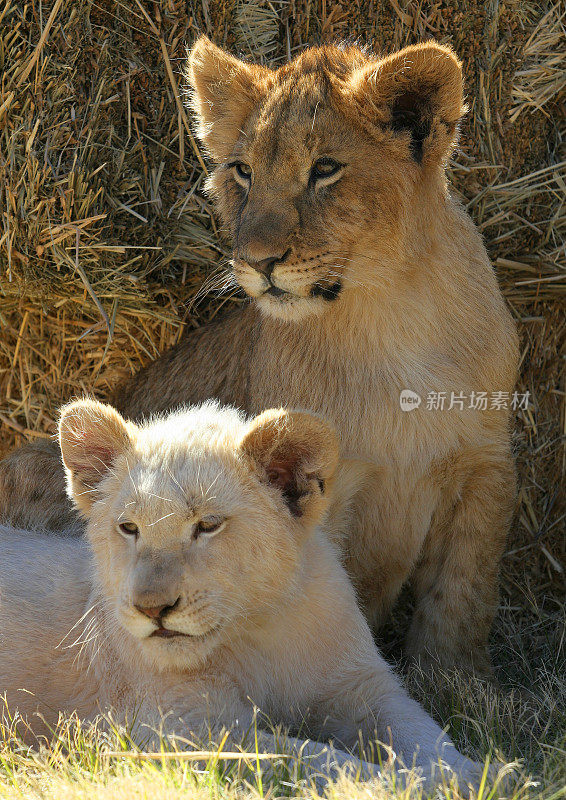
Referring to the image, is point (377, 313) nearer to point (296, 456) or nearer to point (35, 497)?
point (296, 456)

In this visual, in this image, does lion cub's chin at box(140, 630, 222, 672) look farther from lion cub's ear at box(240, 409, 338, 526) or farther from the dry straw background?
the dry straw background

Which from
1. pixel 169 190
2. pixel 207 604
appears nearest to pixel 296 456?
pixel 207 604

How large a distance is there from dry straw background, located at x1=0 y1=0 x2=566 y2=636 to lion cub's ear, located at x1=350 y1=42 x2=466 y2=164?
1.08m

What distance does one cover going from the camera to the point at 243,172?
3.75 metres

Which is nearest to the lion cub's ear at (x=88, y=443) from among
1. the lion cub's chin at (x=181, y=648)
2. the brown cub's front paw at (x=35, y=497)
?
the lion cub's chin at (x=181, y=648)

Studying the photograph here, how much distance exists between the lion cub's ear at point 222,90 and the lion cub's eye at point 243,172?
4.9 inches

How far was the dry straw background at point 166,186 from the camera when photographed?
13.8ft

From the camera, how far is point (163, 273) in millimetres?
4492

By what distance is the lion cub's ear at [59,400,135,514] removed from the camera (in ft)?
10.1

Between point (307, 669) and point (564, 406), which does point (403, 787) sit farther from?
point (564, 406)

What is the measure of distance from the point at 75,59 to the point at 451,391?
207 cm

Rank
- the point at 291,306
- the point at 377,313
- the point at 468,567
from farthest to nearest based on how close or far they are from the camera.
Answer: the point at 468,567
the point at 377,313
the point at 291,306

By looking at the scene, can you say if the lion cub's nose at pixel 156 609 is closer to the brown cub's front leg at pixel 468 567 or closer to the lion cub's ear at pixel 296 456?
the lion cub's ear at pixel 296 456

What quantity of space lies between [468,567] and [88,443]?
1.60 m
